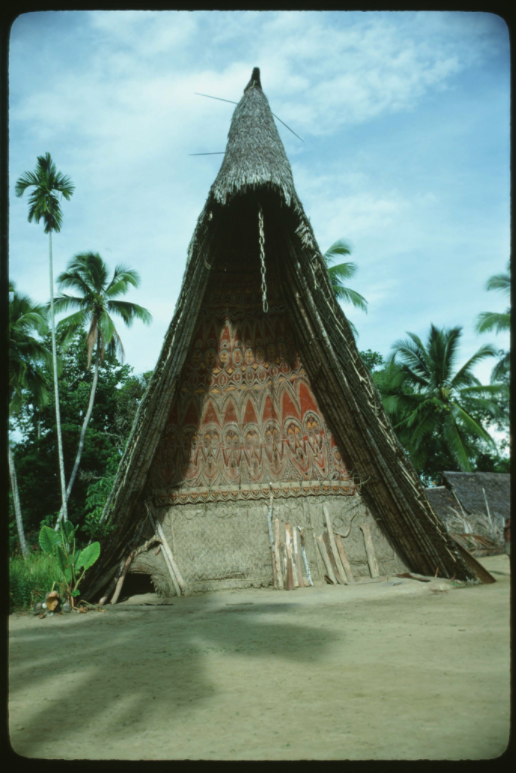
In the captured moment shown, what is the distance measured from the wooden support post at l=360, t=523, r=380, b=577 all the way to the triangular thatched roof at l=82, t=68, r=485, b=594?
0.33 metres

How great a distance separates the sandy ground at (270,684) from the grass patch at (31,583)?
1.00 meters

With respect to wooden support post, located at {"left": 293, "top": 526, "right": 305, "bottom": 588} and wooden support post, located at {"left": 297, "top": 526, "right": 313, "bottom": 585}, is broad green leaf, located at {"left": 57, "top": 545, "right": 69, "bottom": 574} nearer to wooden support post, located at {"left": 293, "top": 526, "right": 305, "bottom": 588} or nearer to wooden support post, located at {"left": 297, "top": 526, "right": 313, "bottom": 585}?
wooden support post, located at {"left": 293, "top": 526, "right": 305, "bottom": 588}

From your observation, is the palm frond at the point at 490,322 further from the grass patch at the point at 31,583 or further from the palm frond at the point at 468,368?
the grass patch at the point at 31,583

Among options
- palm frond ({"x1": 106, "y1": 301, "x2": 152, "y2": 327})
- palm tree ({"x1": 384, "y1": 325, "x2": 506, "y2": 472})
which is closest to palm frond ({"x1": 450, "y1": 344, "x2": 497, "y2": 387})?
palm tree ({"x1": 384, "y1": 325, "x2": 506, "y2": 472})

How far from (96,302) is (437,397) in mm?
12254

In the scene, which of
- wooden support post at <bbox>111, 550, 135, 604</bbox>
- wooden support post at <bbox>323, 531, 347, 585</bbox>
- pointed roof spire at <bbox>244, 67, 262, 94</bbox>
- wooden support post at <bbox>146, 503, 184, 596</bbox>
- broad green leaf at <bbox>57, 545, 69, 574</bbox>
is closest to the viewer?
broad green leaf at <bbox>57, 545, 69, 574</bbox>

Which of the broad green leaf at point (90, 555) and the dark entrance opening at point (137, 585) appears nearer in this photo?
the broad green leaf at point (90, 555)

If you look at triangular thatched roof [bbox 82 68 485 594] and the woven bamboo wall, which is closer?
triangular thatched roof [bbox 82 68 485 594]

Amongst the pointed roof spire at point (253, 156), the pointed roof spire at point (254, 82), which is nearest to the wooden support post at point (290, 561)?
the pointed roof spire at point (253, 156)

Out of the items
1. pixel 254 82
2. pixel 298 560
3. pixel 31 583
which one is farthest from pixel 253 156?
pixel 31 583

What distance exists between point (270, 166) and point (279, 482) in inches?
162

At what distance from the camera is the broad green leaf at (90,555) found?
20.2 feet

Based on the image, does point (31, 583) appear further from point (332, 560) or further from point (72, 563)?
point (332, 560)

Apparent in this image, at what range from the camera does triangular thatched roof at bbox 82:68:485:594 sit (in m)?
6.59
